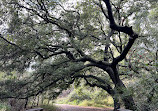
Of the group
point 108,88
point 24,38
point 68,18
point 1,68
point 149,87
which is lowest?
point 108,88

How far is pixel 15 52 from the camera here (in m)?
4.90

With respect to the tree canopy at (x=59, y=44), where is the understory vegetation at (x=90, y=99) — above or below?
below

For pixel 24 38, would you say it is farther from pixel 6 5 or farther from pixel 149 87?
pixel 149 87

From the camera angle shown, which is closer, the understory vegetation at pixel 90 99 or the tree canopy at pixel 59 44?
the tree canopy at pixel 59 44

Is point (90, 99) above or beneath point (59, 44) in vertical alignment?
beneath

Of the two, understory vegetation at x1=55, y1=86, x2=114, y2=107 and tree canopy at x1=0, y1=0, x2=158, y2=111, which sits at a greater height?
tree canopy at x1=0, y1=0, x2=158, y2=111

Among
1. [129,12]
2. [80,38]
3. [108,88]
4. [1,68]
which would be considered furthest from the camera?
[108,88]

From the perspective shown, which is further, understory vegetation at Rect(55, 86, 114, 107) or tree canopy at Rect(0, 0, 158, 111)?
understory vegetation at Rect(55, 86, 114, 107)

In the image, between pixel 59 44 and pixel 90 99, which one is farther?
pixel 90 99

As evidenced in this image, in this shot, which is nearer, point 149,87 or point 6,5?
point 149,87

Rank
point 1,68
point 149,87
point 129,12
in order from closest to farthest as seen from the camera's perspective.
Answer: point 149,87, point 1,68, point 129,12

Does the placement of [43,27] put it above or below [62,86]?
above

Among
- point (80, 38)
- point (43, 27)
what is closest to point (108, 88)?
point (80, 38)

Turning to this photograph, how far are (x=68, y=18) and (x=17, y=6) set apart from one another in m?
2.45
